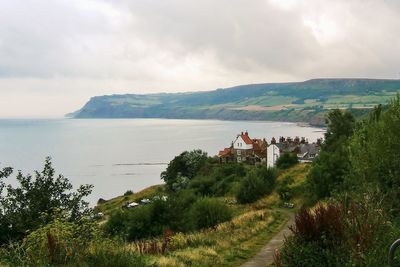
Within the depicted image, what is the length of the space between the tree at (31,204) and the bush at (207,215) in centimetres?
852

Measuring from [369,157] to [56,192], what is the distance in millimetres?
16182

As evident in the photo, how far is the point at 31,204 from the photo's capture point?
22.3 m

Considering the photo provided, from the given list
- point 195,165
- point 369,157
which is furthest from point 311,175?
point 195,165

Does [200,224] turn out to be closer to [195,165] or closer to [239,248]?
[239,248]

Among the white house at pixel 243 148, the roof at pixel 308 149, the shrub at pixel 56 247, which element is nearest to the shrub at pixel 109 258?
the shrub at pixel 56 247

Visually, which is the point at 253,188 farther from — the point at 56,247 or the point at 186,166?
the point at 186,166

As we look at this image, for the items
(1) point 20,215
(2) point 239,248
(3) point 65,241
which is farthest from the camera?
(1) point 20,215

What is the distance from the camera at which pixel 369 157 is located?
2192 cm

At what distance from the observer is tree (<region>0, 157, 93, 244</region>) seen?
21750mm

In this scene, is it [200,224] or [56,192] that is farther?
[200,224]

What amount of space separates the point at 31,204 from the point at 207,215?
11.9 metres

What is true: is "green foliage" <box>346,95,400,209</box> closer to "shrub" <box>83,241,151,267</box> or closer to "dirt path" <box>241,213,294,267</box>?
"dirt path" <box>241,213,294,267</box>

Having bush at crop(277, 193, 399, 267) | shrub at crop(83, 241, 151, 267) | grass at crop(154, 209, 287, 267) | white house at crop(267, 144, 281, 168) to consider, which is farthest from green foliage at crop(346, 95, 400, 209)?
white house at crop(267, 144, 281, 168)

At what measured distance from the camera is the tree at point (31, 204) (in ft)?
71.4
